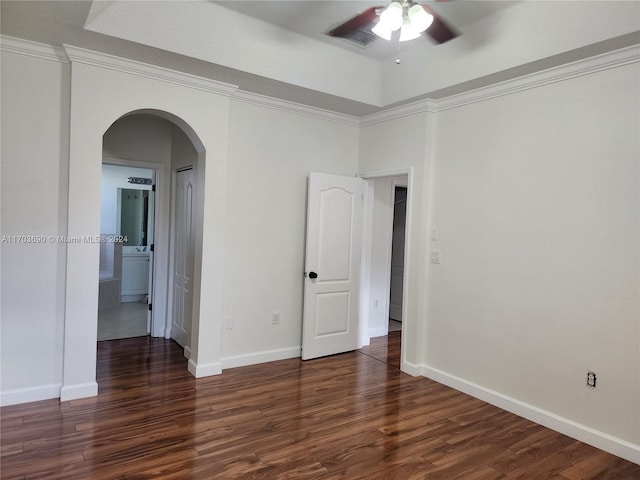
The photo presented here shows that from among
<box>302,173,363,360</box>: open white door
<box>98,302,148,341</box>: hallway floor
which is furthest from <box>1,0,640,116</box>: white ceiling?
<box>98,302,148,341</box>: hallway floor

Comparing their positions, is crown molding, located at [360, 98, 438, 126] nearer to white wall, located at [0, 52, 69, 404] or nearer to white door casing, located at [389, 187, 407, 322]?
white door casing, located at [389, 187, 407, 322]

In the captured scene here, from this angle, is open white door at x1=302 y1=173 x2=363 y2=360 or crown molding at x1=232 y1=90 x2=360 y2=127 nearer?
crown molding at x1=232 y1=90 x2=360 y2=127

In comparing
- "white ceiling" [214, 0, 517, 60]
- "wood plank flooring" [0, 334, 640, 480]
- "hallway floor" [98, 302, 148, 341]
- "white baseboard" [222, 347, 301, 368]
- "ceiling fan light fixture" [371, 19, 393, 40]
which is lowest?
"wood plank flooring" [0, 334, 640, 480]

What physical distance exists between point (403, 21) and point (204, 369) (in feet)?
10.9

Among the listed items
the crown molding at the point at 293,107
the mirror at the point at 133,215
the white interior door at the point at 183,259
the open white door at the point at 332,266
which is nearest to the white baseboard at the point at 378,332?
the open white door at the point at 332,266

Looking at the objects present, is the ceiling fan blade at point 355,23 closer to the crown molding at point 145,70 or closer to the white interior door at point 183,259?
the crown molding at point 145,70

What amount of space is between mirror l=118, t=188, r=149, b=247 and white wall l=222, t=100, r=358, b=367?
13.8 ft

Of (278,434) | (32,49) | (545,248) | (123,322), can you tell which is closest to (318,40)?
(32,49)

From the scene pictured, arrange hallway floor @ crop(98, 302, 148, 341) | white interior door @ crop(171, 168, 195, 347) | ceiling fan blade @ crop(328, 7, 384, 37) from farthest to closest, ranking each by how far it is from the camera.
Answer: hallway floor @ crop(98, 302, 148, 341)
white interior door @ crop(171, 168, 195, 347)
ceiling fan blade @ crop(328, 7, 384, 37)

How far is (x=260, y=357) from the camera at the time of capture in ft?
14.5

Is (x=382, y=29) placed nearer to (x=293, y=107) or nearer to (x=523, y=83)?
(x=523, y=83)

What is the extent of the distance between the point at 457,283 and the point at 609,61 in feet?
6.84

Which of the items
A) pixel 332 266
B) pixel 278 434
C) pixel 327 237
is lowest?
pixel 278 434

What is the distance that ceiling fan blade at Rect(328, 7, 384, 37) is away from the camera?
2.49 m
